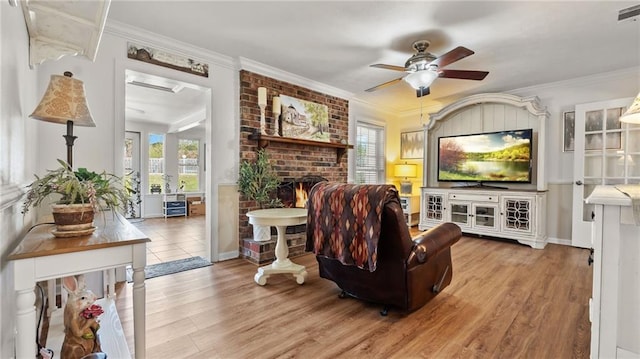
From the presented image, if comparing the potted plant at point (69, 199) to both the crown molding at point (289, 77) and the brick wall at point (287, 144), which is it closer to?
the brick wall at point (287, 144)

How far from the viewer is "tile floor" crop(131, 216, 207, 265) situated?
374cm

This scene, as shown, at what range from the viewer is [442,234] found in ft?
7.45

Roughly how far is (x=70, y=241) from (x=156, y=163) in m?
7.17

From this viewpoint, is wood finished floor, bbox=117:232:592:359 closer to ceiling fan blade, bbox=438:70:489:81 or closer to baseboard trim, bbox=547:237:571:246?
baseboard trim, bbox=547:237:571:246

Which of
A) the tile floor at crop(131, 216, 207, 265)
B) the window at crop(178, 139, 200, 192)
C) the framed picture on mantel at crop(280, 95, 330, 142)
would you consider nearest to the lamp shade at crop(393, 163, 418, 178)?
the framed picture on mantel at crop(280, 95, 330, 142)

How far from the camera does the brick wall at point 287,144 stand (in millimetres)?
3699

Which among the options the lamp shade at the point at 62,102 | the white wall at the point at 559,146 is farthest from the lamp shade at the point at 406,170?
the lamp shade at the point at 62,102

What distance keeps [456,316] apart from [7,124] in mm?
2815

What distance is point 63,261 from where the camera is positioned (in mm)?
1131

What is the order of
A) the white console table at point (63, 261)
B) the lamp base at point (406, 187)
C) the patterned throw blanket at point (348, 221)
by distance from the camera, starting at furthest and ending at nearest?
1. the lamp base at point (406, 187)
2. the patterned throw blanket at point (348, 221)
3. the white console table at point (63, 261)

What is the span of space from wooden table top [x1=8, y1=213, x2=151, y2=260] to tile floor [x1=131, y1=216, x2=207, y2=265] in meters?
2.26

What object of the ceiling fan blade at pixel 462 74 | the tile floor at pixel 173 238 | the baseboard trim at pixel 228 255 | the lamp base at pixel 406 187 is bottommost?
the tile floor at pixel 173 238

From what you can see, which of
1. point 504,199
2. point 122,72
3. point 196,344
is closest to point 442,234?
point 196,344

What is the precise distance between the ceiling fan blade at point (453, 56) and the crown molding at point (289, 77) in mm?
2044
